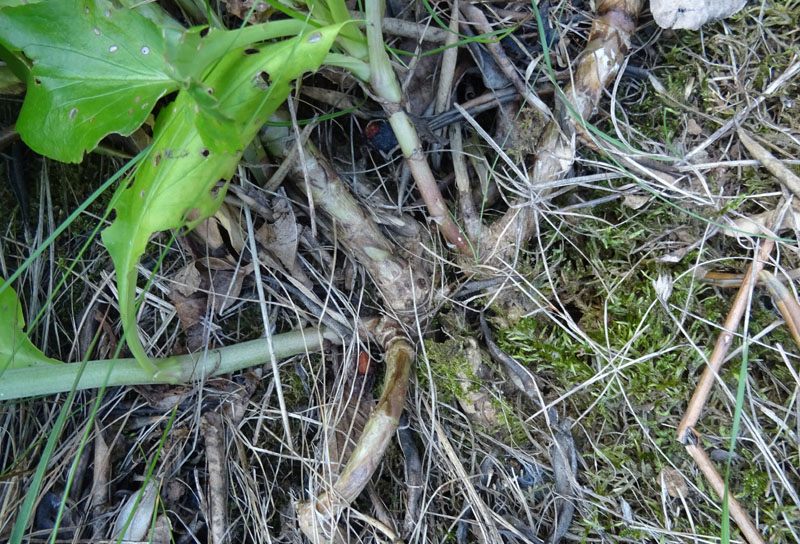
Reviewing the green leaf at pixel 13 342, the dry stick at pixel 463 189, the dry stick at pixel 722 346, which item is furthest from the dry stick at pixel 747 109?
the green leaf at pixel 13 342

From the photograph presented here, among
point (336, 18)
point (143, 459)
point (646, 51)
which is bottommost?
point (143, 459)

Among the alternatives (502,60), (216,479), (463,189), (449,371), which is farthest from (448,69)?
(216,479)

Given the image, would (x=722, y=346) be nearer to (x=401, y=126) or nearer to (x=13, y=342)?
(x=401, y=126)

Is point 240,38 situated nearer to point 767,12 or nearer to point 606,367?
point 606,367

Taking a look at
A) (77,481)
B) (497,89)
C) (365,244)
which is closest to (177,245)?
(365,244)

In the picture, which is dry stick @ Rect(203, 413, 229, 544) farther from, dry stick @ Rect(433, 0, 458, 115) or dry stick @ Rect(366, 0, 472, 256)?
dry stick @ Rect(433, 0, 458, 115)

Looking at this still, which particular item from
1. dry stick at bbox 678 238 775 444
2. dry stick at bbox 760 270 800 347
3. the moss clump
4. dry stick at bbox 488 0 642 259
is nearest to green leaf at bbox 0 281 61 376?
the moss clump
